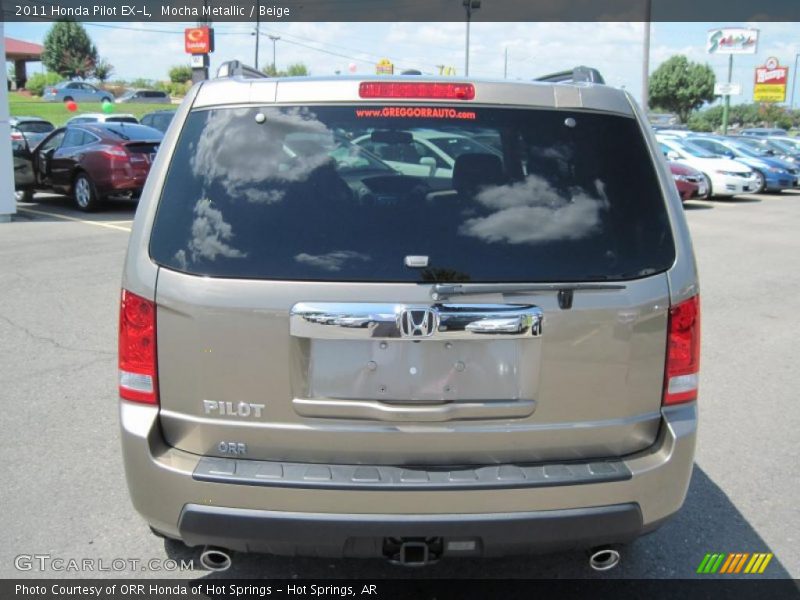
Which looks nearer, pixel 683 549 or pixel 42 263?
pixel 683 549

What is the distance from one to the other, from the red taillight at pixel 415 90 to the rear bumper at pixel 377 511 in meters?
1.33

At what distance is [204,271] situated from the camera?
2686 mm

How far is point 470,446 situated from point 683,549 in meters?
1.56

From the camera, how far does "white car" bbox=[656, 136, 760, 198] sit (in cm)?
2228

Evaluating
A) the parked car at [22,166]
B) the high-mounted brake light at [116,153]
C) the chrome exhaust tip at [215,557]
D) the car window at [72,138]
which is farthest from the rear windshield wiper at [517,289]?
the parked car at [22,166]

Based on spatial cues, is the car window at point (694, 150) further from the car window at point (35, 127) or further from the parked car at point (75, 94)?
the parked car at point (75, 94)

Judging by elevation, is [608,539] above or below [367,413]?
below

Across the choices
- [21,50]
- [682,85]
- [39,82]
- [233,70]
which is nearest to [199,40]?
[233,70]

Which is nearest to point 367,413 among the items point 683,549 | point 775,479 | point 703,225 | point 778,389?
point 683,549

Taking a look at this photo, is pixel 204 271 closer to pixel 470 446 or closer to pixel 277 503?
pixel 277 503

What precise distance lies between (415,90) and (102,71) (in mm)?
102332

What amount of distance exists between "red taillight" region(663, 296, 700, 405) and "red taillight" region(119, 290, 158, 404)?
1782 millimetres

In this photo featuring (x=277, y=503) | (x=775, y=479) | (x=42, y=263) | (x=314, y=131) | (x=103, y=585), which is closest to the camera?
(x=277, y=503)

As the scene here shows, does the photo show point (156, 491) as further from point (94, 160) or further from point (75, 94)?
point (75, 94)
